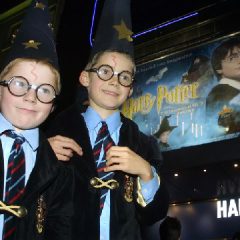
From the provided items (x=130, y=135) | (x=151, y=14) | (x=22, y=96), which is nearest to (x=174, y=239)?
(x=130, y=135)

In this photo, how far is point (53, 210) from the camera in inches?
57.2

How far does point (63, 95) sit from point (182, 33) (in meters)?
2.32

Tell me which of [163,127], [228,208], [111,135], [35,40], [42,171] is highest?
[163,127]

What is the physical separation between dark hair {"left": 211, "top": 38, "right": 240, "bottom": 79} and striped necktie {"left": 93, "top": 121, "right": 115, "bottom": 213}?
162 inches

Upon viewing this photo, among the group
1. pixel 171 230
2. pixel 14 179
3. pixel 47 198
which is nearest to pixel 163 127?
pixel 171 230

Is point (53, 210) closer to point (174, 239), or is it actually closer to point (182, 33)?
point (174, 239)

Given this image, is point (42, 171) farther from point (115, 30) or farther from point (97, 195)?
point (115, 30)

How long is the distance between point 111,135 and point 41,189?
1.11ft

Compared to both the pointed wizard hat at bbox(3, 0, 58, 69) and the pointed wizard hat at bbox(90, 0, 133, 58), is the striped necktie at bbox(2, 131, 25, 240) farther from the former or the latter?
the pointed wizard hat at bbox(90, 0, 133, 58)

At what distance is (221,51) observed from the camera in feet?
18.2

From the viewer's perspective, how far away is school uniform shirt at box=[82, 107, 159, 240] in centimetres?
148

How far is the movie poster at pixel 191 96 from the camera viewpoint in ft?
17.5

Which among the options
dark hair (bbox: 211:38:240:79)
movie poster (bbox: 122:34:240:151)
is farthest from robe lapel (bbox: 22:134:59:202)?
dark hair (bbox: 211:38:240:79)

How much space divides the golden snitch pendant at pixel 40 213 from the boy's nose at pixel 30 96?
29 centimetres
